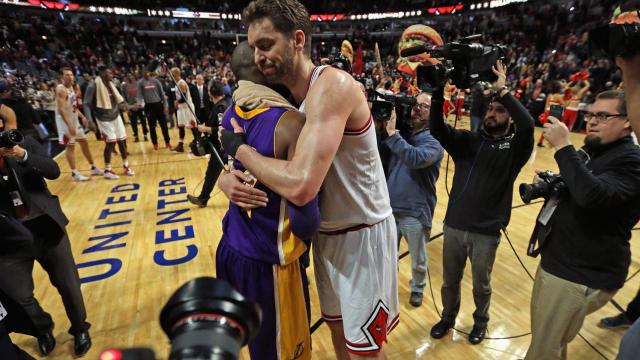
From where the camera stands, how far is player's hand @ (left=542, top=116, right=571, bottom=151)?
67.8 inches

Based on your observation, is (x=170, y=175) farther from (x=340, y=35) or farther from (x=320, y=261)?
(x=340, y=35)

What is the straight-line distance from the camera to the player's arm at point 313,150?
1.18 metres

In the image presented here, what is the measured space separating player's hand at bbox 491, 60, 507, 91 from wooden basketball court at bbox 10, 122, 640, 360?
183cm

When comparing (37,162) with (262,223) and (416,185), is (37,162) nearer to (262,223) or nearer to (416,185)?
(262,223)

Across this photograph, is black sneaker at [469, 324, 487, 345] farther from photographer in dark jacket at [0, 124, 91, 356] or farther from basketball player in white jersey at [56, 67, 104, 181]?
basketball player in white jersey at [56, 67, 104, 181]

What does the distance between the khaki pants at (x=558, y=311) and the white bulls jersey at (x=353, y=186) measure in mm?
1067

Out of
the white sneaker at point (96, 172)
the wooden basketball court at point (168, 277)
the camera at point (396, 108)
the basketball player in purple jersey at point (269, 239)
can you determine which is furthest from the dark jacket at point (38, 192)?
the white sneaker at point (96, 172)

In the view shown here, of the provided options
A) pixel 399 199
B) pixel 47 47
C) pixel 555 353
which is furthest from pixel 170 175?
pixel 47 47

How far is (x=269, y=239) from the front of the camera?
4.64 feet

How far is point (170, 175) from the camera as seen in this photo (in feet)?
21.9

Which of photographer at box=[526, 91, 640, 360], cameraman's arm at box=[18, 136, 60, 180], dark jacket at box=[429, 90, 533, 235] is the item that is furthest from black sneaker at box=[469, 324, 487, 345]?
cameraman's arm at box=[18, 136, 60, 180]

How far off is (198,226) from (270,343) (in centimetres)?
333

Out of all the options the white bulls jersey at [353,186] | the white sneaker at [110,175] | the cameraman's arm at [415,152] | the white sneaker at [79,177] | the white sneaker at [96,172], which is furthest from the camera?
the white sneaker at [96,172]

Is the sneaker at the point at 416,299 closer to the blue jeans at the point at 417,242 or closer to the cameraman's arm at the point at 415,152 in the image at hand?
the blue jeans at the point at 417,242
